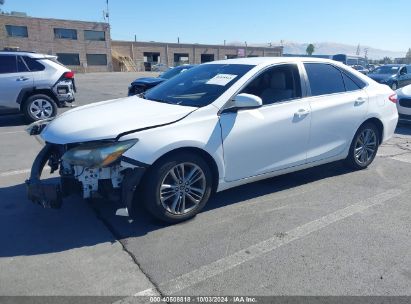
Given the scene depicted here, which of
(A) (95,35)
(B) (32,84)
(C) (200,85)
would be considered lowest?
(B) (32,84)

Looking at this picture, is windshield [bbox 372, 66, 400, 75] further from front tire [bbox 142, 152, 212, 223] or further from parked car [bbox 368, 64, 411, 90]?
front tire [bbox 142, 152, 212, 223]

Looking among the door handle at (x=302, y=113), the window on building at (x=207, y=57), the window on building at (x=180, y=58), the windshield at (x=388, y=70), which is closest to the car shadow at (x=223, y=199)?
the door handle at (x=302, y=113)

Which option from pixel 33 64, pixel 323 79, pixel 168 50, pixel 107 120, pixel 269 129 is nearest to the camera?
pixel 107 120

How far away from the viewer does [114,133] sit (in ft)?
10.2

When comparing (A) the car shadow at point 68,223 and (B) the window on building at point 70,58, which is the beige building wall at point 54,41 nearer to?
(B) the window on building at point 70,58

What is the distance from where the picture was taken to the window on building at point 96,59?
55341 mm

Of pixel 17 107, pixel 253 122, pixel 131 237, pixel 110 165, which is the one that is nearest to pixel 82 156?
pixel 110 165

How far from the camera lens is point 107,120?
10.8 feet

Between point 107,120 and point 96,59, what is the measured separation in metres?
57.5

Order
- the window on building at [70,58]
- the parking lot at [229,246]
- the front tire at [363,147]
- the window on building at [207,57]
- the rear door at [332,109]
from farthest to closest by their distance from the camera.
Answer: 1. the window on building at [207,57]
2. the window on building at [70,58]
3. the front tire at [363,147]
4. the rear door at [332,109]
5. the parking lot at [229,246]

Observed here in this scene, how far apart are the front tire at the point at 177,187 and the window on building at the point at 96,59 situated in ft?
187

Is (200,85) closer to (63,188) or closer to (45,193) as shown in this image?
(63,188)

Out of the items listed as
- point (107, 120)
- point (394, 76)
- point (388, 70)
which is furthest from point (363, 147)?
point (388, 70)

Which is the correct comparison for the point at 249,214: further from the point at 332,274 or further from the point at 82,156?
the point at 82,156
